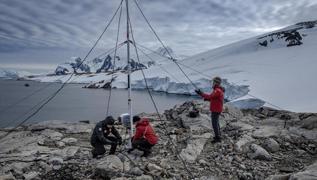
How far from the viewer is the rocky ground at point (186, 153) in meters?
8.23

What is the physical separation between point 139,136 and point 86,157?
1.71 meters

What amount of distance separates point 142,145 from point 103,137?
3.79ft

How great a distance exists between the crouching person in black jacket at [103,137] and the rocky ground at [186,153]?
295 millimetres

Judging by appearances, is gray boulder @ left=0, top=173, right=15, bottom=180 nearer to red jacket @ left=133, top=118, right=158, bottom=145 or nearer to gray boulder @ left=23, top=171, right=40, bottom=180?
gray boulder @ left=23, top=171, right=40, bottom=180

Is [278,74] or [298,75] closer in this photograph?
[298,75]

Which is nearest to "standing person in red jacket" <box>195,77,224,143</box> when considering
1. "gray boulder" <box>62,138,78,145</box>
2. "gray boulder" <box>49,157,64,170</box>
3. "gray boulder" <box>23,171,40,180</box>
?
"gray boulder" <box>49,157,64,170</box>

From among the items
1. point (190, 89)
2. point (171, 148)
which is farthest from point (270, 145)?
point (190, 89)

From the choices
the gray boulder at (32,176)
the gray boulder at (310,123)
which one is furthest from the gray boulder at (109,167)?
the gray boulder at (310,123)

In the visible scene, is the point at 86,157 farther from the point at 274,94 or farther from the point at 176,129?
the point at 274,94

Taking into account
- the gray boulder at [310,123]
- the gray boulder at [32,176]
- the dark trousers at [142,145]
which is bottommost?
the gray boulder at [32,176]

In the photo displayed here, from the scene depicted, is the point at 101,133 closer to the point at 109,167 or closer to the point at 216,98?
the point at 109,167

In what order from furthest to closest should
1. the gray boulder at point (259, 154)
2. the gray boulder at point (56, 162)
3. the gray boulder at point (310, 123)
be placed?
the gray boulder at point (310, 123) < the gray boulder at point (259, 154) < the gray boulder at point (56, 162)

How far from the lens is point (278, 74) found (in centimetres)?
5362

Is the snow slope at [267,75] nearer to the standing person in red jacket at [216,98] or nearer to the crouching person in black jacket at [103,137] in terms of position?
the standing person in red jacket at [216,98]
